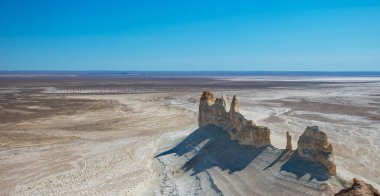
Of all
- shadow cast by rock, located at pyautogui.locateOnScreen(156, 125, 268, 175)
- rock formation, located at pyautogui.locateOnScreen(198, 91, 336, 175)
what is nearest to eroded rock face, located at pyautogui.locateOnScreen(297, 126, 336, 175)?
rock formation, located at pyautogui.locateOnScreen(198, 91, 336, 175)

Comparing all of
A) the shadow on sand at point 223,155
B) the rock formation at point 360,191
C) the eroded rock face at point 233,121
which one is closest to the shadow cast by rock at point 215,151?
the shadow on sand at point 223,155

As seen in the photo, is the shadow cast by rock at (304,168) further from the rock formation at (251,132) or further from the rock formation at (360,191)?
the rock formation at (360,191)

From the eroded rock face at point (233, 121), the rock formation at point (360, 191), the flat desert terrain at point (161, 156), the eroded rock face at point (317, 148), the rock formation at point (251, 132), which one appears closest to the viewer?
the rock formation at point (360, 191)

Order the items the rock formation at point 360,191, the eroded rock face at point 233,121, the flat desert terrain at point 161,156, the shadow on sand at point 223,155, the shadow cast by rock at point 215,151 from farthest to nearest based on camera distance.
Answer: the eroded rock face at point 233,121, the shadow cast by rock at point 215,151, the flat desert terrain at point 161,156, the shadow on sand at point 223,155, the rock formation at point 360,191

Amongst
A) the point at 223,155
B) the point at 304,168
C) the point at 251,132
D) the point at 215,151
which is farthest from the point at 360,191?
the point at 215,151

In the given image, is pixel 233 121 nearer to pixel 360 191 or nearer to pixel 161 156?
pixel 161 156

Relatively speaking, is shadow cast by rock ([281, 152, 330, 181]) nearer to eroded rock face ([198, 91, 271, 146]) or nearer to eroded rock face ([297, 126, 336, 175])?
eroded rock face ([297, 126, 336, 175])
